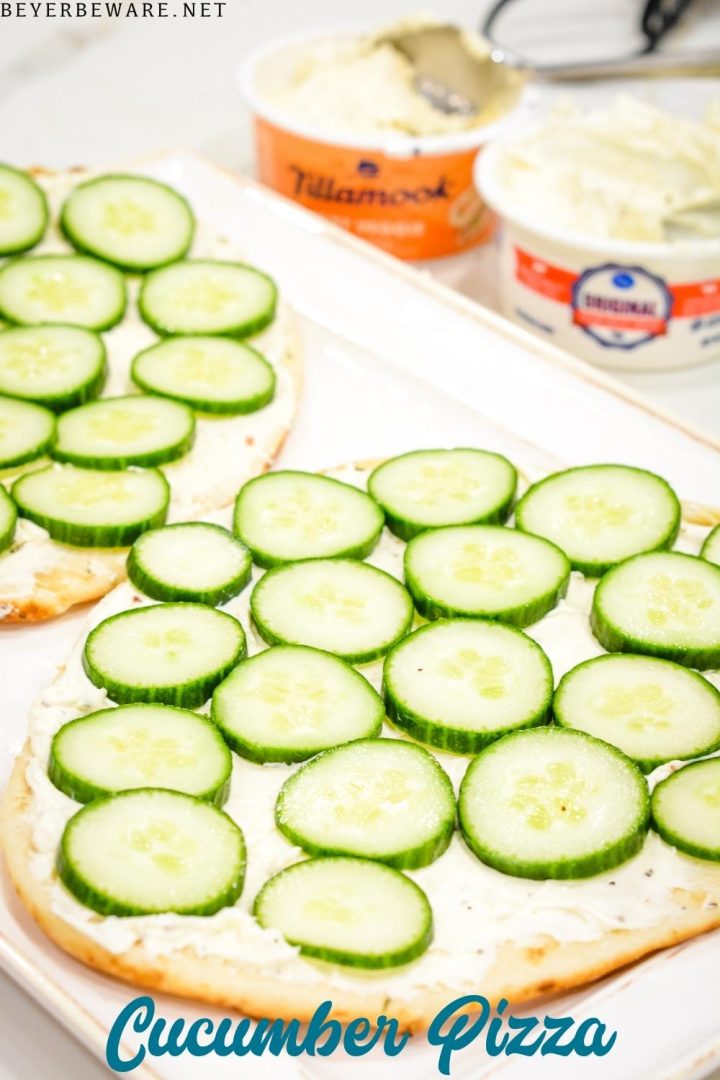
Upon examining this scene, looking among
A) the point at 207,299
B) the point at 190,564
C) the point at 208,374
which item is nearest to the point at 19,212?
the point at 207,299

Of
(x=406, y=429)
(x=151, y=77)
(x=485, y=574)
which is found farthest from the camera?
(x=151, y=77)

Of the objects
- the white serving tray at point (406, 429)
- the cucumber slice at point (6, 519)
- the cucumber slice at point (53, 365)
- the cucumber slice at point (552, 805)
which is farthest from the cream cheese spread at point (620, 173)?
the cucumber slice at point (552, 805)

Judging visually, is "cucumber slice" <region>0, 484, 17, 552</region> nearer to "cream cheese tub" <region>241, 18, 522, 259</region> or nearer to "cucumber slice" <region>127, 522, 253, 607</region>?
"cucumber slice" <region>127, 522, 253, 607</region>

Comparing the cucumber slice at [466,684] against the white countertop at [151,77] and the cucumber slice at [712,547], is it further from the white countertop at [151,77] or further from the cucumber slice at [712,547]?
the white countertop at [151,77]

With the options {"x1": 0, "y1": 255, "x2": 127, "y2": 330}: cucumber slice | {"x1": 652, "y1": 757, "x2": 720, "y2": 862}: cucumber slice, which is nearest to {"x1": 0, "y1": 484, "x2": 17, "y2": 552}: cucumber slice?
{"x1": 0, "y1": 255, "x2": 127, "y2": 330}: cucumber slice

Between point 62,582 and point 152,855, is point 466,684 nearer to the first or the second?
point 152,855

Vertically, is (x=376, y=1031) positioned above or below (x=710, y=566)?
below

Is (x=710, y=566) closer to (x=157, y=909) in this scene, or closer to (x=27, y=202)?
(x=157, y=909)

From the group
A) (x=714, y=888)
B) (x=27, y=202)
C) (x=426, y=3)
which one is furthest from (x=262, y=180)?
(x=714, y=888)
